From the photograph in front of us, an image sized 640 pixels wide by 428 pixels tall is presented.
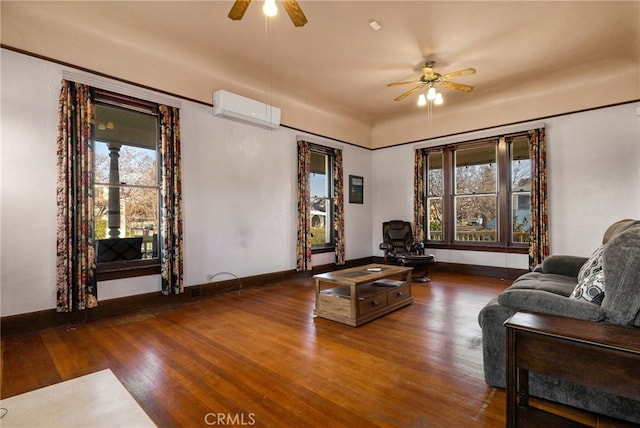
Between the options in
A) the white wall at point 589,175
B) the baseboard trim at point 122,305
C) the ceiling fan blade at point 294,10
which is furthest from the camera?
the white wall at point 589,175

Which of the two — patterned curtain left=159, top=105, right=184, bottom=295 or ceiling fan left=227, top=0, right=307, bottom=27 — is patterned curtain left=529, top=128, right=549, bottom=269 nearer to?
ceiling fan left=227, top=0, right=307, bottom=27

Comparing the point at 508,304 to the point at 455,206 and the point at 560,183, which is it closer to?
the point at 560,183

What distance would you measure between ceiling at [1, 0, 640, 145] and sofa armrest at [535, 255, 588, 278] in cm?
251

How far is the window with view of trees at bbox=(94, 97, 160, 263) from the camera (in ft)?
11.9

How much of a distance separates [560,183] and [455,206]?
1.72 metres

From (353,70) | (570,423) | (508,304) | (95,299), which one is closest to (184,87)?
(353,70)

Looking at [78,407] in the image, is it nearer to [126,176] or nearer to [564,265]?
[126,176]

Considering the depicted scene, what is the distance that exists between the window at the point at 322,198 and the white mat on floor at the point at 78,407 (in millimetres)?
4230

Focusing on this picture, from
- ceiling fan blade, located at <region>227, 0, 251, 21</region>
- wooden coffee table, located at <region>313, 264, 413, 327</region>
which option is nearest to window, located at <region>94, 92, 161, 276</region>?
ceiling fan blade, located at <region>227, 0, 251, 21</region>

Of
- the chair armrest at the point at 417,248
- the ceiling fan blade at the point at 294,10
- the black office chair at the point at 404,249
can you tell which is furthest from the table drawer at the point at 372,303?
the chair armrest at the point at 417,248

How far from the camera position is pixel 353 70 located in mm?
4523

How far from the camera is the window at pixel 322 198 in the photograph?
6167mm

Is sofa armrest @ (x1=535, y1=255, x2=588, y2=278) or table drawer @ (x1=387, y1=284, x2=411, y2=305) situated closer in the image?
sofa armrest @ (x1=535, y1=255, x2=588, y2=278)

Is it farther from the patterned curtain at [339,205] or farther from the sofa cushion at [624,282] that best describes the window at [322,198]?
the sofa cushion at [624,282]
